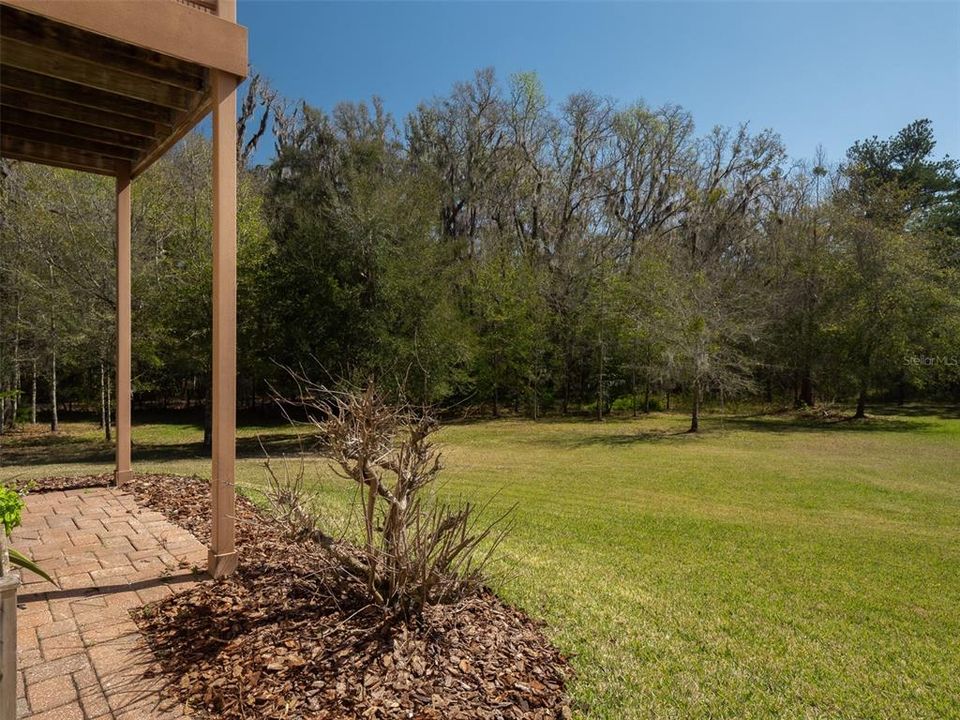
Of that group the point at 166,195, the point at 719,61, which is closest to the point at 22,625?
the point at 719,61

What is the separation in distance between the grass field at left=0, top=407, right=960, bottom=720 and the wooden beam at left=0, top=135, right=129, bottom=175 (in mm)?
3209

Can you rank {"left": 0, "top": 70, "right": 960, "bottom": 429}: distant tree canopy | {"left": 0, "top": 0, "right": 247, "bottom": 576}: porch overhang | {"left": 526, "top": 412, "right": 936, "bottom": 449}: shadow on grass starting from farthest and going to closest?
1. {"left": 526, "top": 412, "right": 936, "bottom": 449}: shadow on grass
2. {"left": 0, "top": 70, "right": 960, "bottom": 429}: distant tree canopy
3. {"left": 0, "top": 0, "right": 247, "bottom": 576}: porch overhang

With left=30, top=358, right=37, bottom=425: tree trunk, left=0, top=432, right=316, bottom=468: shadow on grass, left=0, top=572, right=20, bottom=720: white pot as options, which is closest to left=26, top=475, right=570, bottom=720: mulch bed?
left=0, top=572, right=20, bottom=720: white pot

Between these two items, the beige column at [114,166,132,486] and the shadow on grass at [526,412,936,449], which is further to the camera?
the shadow on grass at [526,412,936,449]

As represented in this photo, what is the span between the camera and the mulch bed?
2.03 meters

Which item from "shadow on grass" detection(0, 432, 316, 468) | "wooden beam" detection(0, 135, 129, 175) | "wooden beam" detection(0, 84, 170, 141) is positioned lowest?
"shadow on grass" detection(0, 432, 316, 468)

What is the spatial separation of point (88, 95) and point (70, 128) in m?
0.79

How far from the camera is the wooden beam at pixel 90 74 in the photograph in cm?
328

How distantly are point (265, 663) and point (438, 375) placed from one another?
39.1 ft

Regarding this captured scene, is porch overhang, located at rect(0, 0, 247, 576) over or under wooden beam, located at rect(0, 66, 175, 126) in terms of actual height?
under

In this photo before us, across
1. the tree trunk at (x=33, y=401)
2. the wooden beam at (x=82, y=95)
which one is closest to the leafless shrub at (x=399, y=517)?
the wooden beam at (x=82, y=95)

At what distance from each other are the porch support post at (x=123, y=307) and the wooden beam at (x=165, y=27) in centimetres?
264

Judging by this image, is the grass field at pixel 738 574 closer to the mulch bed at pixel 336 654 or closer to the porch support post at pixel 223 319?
the mulch bed at pixel 336 654

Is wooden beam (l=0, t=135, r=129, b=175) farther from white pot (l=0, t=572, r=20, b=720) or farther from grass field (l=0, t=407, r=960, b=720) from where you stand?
white pot (l=0, t=572, r=20, b=720)
